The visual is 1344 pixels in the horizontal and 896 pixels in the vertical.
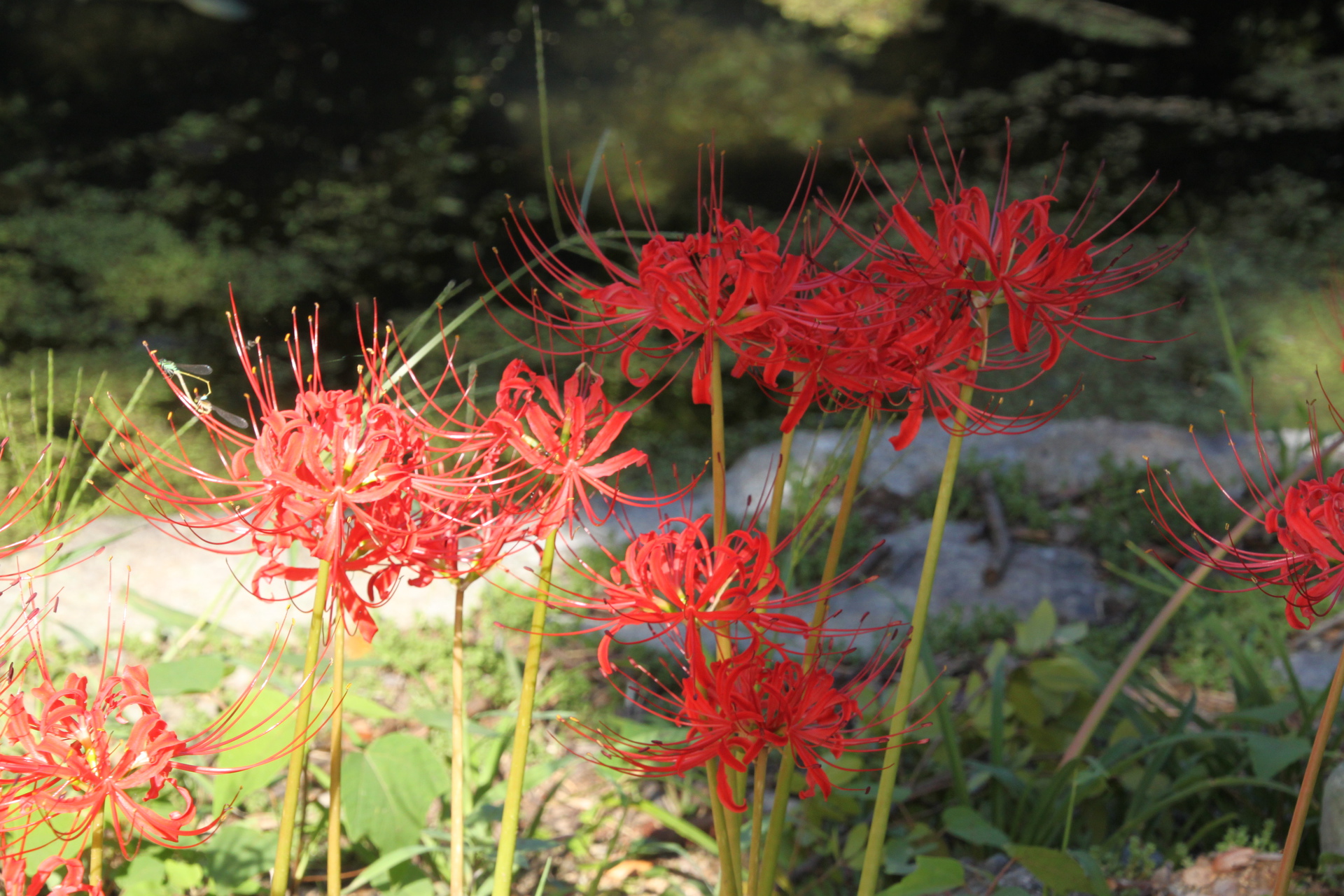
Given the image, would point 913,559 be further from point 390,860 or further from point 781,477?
point 781,477

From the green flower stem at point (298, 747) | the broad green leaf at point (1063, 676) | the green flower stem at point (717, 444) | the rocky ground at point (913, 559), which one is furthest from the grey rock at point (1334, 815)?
the green flower stem at point (298, 747)

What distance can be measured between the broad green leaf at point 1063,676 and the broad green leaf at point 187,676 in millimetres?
1274

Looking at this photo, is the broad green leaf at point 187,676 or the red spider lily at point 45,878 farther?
the broad green leaf at point 187,676

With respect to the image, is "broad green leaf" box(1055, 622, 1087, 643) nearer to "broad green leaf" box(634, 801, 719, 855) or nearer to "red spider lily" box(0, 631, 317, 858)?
"broad green leaf" box(634, 801, 719, 855)

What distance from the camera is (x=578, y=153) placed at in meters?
5.41

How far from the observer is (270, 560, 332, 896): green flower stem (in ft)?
2.73

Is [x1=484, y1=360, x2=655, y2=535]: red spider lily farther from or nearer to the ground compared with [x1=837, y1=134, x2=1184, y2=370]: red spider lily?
nearer to the ground

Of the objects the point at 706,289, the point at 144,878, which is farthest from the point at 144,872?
the point at 706,289

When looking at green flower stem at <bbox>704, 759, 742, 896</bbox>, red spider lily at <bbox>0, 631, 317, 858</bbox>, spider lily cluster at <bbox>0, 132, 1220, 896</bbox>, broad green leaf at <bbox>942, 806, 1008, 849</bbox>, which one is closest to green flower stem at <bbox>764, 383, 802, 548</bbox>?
spider lily cluster at <bbox>0, 132, 1220, 896</bbox>

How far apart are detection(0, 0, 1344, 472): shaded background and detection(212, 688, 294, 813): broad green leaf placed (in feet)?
6.11

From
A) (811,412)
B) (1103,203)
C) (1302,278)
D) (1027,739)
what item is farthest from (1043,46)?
(1027,739)

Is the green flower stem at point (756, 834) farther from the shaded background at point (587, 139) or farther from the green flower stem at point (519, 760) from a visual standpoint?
the shaded background at point (587, 139)

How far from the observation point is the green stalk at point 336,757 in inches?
35.3

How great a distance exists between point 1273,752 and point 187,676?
1507 mm
